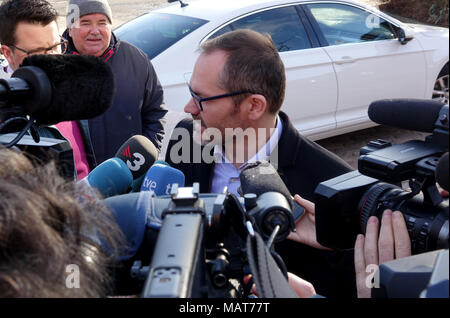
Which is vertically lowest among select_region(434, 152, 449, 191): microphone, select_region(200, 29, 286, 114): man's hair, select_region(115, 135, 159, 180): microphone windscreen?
select_region(115, 135, 159, 180): microphone windscreen

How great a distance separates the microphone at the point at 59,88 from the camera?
0.96 meters

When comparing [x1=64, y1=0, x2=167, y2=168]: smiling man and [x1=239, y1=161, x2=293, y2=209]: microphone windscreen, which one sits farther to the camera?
[x1=64, y1=0, x2=167, y2=168]: smiling man

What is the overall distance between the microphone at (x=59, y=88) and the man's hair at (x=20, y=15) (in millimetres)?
1637

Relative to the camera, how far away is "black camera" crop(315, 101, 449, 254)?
3.98ft

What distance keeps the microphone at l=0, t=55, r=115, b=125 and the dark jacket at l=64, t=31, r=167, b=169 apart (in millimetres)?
2026

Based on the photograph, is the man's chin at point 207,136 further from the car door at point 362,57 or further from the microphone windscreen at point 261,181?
the car door at point 362,57

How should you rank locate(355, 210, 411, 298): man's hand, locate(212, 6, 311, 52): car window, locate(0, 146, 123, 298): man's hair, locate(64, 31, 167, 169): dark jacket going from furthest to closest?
locate(212, 6, 311, 52): car window
locate(64, 31, 167, 169): dark jacket
locate(355, 210, 411, 298): man's hand
locate(0, 146, 123, 298): man's hair

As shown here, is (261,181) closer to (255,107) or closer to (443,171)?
(443,171)

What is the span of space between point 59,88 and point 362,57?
A: 4.27 metres

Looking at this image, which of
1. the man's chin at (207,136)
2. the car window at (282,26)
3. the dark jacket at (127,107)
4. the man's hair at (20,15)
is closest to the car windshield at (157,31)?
the car window at (282,26)

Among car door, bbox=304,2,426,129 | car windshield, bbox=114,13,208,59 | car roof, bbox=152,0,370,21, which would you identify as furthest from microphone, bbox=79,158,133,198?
car door, bbox=304,2,426,129

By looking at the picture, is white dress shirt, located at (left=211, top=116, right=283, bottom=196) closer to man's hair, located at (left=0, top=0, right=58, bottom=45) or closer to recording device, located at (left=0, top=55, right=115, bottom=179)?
man's hair, located at (left=0, top=0, right=58, bottom=45)

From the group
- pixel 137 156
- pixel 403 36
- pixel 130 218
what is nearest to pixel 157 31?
pixel 403 36

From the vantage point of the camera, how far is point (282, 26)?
463cm
